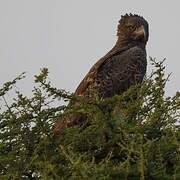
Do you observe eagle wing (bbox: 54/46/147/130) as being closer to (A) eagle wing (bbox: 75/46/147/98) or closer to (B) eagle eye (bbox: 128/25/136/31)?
(A) eagle wing (bbox: 75/46/147/98)

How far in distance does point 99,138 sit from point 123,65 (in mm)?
4399

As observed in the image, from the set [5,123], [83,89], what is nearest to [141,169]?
[5,123]

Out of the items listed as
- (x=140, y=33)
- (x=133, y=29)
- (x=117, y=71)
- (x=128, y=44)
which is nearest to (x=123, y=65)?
(x=117, y=71)

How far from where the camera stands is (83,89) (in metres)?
7.84

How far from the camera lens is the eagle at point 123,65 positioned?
27.0 feet

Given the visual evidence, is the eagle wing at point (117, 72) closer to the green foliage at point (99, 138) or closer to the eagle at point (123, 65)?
the eagle at point (123, 65)

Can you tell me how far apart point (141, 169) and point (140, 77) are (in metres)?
5.29

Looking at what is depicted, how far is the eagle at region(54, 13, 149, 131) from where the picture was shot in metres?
8.24

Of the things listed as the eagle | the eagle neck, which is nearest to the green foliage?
the eagle

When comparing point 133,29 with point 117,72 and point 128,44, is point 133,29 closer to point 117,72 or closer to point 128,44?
point 128,44

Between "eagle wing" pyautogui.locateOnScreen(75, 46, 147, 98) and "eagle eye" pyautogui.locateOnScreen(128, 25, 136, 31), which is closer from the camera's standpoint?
"eagle wing" pyautogui.locateOnScreen(75, 46, 147, 98)

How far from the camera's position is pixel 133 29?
32.3ft

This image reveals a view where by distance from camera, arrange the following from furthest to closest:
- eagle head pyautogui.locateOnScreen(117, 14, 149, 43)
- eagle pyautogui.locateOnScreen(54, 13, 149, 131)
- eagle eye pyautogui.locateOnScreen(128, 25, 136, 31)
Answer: eagle eye pyautogui.locateOnScreen(128, 25, 136, 31) → eagle head pyautogui.locateOnScreen(117, 14, 149, 43) → eagle pyautogui.locateOnScreen(54, 13, 149, 131)

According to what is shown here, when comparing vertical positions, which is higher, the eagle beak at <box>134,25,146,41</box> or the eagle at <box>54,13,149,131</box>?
the eagle beak at <box>134,25,146,41</box>
